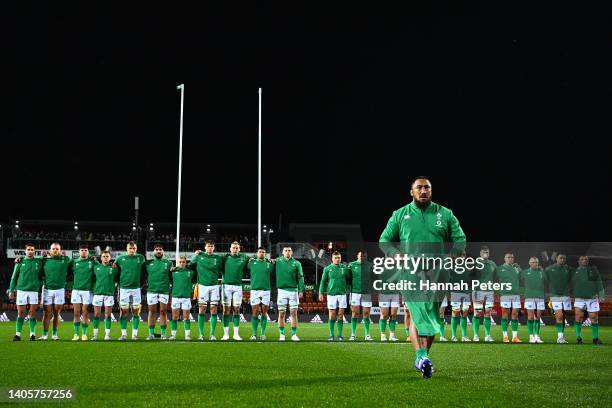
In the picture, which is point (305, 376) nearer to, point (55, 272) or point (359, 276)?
point (359, 276)

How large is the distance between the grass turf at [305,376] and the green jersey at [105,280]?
378 centimetres

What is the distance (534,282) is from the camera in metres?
19.1

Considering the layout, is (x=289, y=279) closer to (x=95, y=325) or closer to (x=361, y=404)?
(x=95, y=325)

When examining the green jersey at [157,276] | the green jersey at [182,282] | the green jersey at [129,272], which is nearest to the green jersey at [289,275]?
the green jersey at [182,282]

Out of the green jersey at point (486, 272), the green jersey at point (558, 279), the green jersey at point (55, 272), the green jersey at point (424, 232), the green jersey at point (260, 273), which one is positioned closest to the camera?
the green jersey at point (424, 232)

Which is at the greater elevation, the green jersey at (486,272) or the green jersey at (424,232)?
the green jersey at (424,232)

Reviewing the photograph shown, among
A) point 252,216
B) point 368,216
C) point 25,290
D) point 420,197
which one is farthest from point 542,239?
point 420,197

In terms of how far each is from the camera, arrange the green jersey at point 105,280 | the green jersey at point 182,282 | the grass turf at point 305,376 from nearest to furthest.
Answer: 1. the grass turf at point 305,376
2. the green jersey at point 105,280
3. the green jersey at point 182,282

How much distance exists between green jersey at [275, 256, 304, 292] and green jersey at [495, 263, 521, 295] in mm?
5424

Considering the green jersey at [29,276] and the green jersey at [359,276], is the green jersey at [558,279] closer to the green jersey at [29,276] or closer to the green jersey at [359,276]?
the green jersey at [359,276]

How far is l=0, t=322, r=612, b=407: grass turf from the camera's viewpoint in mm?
6824

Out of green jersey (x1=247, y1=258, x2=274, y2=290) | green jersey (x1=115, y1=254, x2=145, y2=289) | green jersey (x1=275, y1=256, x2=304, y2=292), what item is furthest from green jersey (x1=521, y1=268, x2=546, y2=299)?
green jersey (x1=115, y1=254, x2=145, y2=289)

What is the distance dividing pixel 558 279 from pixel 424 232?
11.8 metres

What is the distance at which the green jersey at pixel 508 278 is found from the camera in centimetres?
1886
